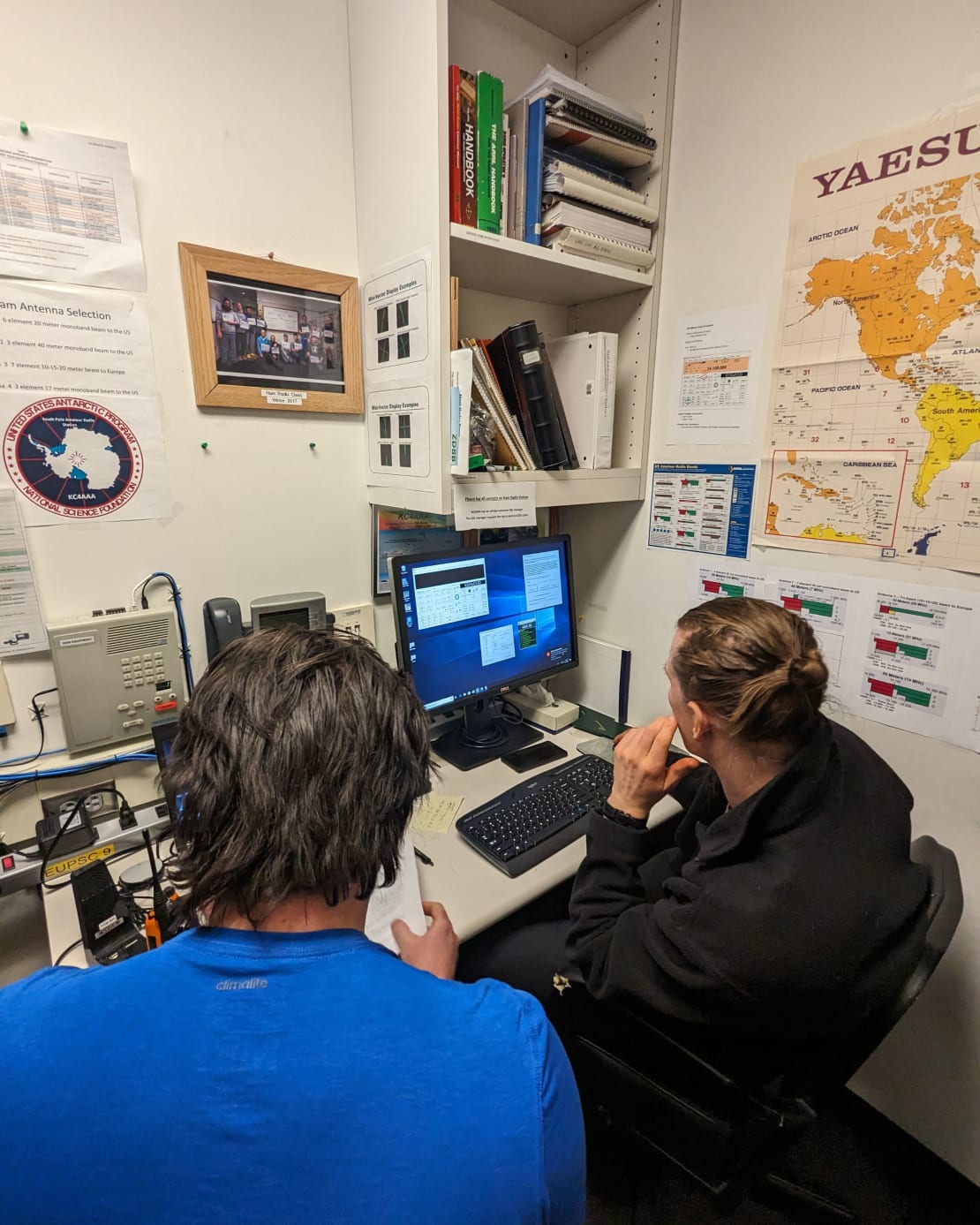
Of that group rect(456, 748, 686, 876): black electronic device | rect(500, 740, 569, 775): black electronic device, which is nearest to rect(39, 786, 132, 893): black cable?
rect(456, 748, 686, 876): black electronic device

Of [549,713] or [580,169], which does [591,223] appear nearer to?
[580,169]

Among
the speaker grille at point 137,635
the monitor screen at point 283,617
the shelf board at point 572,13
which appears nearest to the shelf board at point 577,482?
the monitor screen at point 283,617

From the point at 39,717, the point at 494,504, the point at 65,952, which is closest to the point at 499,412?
the point at 494,504

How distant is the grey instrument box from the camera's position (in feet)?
3.84

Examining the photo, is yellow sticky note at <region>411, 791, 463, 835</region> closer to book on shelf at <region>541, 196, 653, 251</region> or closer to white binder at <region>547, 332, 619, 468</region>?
white binder at <region>547, 332, 619, 468</region>

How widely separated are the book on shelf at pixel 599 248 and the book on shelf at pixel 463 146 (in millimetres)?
210

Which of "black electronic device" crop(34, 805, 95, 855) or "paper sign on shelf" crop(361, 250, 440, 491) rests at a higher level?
"paper sign on shelf" crop(361, 250, 440, 491)

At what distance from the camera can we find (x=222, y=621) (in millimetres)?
1288

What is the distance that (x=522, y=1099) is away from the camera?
0.52 metres

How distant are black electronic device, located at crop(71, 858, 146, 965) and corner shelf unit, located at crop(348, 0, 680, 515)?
90 centimetres

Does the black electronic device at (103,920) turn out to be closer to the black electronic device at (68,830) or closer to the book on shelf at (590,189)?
the black electronic device at (68,830)

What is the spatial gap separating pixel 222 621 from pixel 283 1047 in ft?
3.20

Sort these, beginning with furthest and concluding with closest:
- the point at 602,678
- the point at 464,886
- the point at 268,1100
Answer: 1. the point at 602,678
2. the point at 464,886
3. the point at 268,1100

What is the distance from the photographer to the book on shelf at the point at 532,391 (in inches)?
53.4
